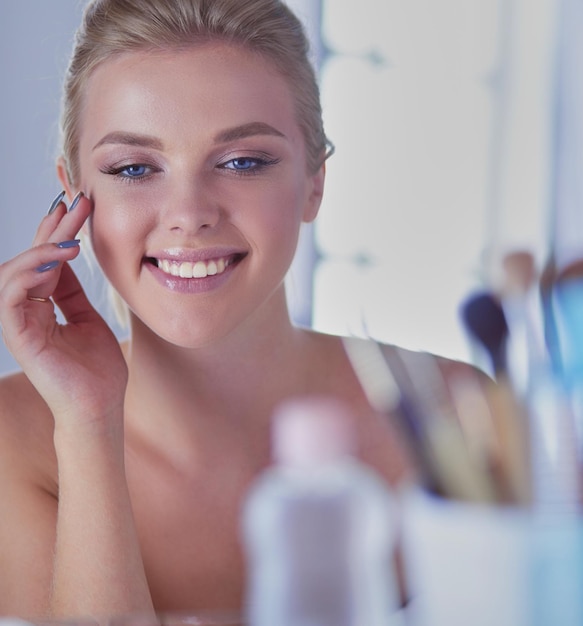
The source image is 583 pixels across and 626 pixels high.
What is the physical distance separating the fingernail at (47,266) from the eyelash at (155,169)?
2.6 inches

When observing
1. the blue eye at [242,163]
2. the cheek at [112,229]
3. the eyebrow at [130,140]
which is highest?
the eyebrow at [130,140]

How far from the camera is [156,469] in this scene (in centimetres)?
55

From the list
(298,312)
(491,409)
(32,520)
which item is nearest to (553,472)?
(491,409)

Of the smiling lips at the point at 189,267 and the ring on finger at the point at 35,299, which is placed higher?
the smiling lips at the point at 189,267

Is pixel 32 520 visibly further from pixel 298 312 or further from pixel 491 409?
pixel 491 409

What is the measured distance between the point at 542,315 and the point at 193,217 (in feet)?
0.73

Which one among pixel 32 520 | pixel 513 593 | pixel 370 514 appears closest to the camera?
pixel 513 593

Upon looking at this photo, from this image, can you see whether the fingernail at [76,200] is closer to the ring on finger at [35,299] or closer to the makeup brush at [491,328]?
the ring on finger at [35,299]

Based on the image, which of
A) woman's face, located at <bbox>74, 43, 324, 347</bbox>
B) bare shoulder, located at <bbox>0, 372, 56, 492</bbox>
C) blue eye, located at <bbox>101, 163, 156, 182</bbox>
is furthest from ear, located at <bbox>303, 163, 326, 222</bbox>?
bare shoulder, located at <bbox>0, 372, 56, 492</bbox>

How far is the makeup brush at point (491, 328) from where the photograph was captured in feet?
1.22

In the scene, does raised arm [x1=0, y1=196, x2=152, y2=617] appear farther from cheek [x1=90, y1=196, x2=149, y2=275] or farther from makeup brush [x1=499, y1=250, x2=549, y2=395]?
makeup brush [x1=499, y1=250, x2=549, y2=395]

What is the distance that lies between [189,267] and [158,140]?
0.28 feet

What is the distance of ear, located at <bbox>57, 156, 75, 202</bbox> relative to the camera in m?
0.52

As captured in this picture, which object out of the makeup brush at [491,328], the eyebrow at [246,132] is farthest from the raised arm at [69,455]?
the makeup brush at [491,328]
